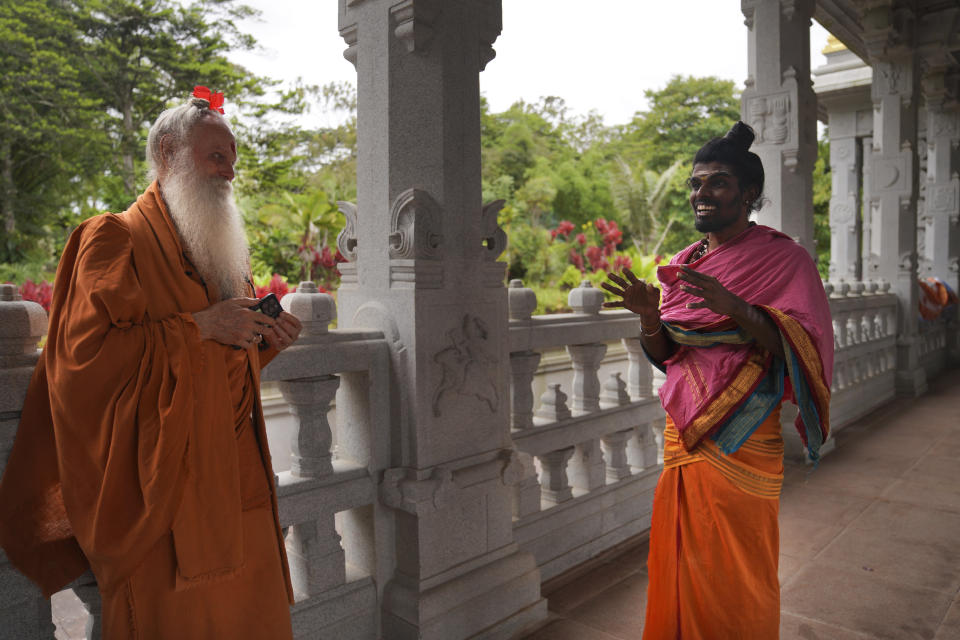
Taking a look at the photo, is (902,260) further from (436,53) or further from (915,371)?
(436,53)

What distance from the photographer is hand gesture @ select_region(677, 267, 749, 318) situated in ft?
6.48

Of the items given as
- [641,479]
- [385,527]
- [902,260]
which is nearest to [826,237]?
[902,260]

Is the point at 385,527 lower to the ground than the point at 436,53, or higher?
lower

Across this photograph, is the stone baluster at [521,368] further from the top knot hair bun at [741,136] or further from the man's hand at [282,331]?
the man's hand at [282,331]

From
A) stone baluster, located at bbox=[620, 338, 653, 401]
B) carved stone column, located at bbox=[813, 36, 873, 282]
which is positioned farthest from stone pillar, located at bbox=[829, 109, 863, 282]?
stone baluster, located at bbox=[620, 338, 653, 401]

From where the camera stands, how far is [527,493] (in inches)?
125

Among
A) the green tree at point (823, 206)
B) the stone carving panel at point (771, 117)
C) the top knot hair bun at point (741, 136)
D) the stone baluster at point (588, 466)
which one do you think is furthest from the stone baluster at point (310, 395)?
the green tree at point (823, 206)

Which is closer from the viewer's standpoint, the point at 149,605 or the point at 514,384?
the point at 149,605

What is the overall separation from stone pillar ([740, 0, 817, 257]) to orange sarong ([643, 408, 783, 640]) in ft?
11.2

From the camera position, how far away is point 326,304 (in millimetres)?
2340

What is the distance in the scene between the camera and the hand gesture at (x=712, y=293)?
1974 mm

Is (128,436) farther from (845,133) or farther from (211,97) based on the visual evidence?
(845,133)

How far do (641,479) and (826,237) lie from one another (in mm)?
25206

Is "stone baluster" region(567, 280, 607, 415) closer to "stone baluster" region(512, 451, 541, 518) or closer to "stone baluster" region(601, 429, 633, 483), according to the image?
"stone baluster" region(601, 429, 633, 483)
